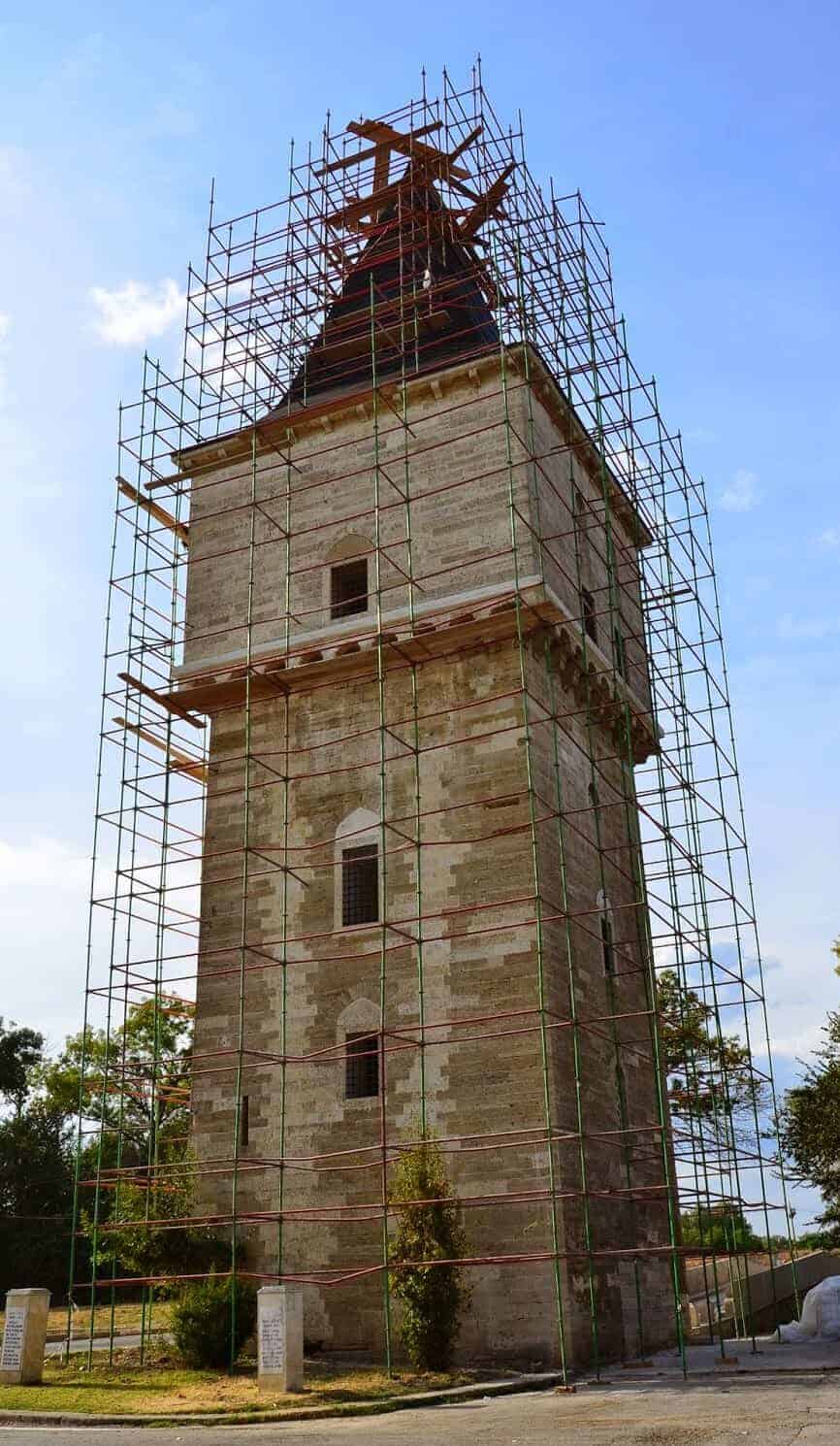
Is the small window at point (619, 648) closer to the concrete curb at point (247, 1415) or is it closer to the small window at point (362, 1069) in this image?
the small window at point (362, 1069)

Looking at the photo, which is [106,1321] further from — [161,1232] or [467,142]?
[467,142]

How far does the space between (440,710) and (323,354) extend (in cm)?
972

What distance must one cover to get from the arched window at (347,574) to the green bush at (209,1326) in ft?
35.7

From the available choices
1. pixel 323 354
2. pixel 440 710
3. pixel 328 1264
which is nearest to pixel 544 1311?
pixel 328 1264

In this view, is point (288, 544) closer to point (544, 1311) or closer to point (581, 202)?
point (581, 202)

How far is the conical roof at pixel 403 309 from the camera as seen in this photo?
24516mm

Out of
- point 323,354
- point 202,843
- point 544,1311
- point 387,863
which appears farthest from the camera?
point 323,354

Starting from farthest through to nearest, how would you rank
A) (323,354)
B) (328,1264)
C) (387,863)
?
(323,354), (387,863), (328,1264)

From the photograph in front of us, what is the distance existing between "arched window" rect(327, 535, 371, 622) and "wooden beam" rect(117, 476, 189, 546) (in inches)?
142

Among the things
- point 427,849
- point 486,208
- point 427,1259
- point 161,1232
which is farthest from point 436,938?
point 486,208

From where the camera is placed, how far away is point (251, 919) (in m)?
21.1

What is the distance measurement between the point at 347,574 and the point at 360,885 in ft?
18.6

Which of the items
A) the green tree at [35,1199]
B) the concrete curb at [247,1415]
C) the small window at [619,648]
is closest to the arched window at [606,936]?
the small window at [619,648]

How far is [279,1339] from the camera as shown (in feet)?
50.0
